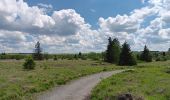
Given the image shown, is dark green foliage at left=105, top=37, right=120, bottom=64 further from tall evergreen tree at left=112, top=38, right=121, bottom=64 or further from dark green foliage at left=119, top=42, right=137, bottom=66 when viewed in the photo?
dark green foliage at left=119, top=42, right=137, bottom=66

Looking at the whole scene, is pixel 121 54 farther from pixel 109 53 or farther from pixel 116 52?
pixel 109 53

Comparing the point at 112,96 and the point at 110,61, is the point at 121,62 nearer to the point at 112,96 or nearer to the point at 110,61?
the point at 110,61

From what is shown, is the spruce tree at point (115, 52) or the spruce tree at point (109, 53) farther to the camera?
the spruce tree at point (109, 53)

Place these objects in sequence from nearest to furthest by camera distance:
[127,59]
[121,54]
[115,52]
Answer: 1. [127,59]
2. [121,54]
3. [115,52]

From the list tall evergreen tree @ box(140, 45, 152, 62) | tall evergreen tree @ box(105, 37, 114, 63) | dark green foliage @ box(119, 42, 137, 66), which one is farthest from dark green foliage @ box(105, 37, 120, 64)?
dark green foliage @ box(119, 42, 137, 66)

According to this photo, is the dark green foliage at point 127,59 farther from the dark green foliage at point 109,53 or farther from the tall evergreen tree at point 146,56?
the tall evergreen tree at point 146,56

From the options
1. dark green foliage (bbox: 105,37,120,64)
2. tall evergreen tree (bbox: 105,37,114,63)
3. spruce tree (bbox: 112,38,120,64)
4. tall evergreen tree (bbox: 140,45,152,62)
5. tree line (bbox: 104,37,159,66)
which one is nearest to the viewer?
tree line (bbox: 104,37,159,66)

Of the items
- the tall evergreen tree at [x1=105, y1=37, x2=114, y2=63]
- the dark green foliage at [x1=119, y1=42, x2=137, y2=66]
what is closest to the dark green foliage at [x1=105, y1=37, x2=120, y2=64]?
the tall evergreen tree at [x1=105, y1=37, x2=114, y2=63]

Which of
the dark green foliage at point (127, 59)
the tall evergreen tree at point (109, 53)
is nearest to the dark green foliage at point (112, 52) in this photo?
the tall evergreen tree at point (109, 53)

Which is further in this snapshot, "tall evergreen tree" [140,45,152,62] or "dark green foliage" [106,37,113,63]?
"tall evergreen tree" [140,45,152,62]

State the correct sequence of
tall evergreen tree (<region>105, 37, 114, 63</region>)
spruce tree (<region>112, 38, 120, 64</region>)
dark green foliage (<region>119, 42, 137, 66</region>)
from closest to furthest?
dark green foliage (<region>119, 42, 137, 66</region>) < spruce tree (<region>112, 38, 120, 64</region>) < tall evergreen tree (<region>105, 37, 114, 63</region>)

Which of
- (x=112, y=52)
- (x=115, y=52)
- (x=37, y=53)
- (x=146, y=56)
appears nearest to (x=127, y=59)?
(x=115, y=52)

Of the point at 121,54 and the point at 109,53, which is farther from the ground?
the point at 109,53

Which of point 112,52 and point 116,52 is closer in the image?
point 116,52
